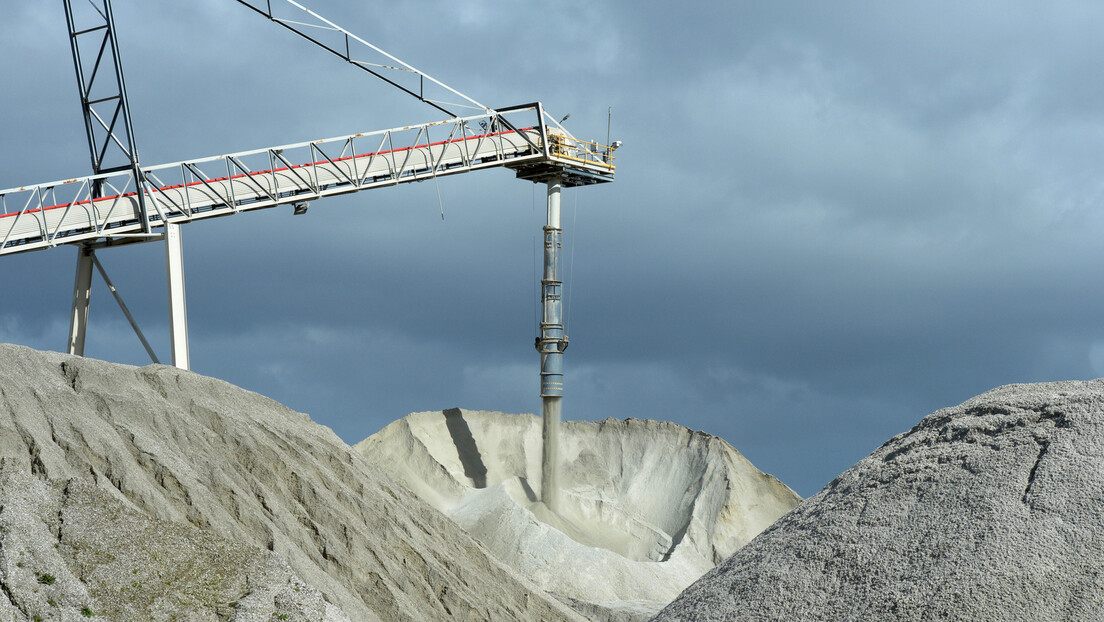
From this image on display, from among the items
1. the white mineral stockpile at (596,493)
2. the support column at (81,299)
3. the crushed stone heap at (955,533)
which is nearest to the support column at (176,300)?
the support column at (81,299)

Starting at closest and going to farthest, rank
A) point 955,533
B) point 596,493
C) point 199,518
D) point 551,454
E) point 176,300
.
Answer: point 955,533, point 199,518, point 176,300, point 551,454, point 596,493

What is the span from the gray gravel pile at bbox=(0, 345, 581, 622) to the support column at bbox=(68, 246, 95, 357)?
6708 mm

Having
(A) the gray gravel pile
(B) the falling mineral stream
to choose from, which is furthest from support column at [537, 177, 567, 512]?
(A) the gray gravel pile

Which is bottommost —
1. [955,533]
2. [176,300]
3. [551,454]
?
[955,533]

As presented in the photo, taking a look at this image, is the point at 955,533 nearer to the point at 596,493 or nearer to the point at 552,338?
the point at 552,338

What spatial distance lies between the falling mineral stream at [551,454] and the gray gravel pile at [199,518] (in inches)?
505

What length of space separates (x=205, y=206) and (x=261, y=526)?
1219 cm

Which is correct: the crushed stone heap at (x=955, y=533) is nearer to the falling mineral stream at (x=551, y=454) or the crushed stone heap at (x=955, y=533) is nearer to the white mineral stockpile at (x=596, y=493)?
the white mineral stockpile at (x=596, y=493)

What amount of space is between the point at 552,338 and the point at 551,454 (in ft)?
13.3

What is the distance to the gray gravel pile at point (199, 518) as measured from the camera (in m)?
18.2

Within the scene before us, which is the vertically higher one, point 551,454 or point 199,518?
point 551,454

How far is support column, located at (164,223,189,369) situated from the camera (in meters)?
29.8

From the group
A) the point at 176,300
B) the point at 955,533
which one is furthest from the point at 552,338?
the point at 955,533

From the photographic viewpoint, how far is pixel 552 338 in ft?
131
